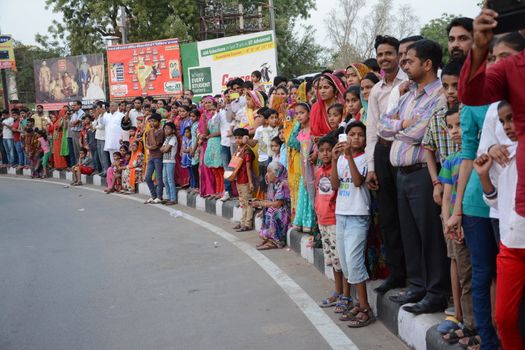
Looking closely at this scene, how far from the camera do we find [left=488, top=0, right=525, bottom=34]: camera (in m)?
2.51

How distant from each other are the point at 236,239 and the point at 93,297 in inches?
114

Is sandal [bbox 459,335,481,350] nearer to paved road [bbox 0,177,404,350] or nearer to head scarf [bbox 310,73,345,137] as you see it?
paved road [bbox 0,177,404,350]

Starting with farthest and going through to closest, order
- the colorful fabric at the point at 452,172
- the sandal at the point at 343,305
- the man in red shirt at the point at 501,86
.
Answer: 1. the sandal at the point at 343,305
2. the colorful fabric at the point at 452,172
3. the man in red shirt at the point at 501,86

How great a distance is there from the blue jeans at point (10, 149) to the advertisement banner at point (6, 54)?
4005mm

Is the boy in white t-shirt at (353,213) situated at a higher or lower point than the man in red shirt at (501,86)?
lower

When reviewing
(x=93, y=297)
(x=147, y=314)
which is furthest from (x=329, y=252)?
(x=93, y=297)

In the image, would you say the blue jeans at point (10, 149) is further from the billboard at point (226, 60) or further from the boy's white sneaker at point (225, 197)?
the boy's white sneaker at point (225, 197)

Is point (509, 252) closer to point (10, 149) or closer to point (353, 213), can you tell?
point (353, 213)

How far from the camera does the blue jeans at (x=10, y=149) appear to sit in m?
21.9

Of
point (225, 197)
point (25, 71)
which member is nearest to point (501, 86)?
point (225, 197)

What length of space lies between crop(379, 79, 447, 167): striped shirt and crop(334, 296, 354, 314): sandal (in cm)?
130

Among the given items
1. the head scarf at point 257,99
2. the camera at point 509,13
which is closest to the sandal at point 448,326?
the camera at point 509,13

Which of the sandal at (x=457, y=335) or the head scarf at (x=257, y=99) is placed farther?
the head scarf at (x=257, y=99)

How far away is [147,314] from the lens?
5609 millimetres
